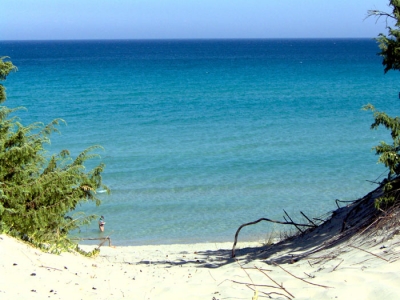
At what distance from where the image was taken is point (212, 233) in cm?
1352

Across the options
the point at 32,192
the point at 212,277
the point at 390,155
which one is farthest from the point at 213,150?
the point at 212,277

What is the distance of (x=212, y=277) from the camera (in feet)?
19.2

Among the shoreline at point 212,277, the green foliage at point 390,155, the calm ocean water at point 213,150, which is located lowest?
the calm ocean water at point 213,150

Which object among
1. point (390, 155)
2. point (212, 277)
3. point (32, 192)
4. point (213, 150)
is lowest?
point (213, 150)

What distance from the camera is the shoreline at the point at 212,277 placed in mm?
4617

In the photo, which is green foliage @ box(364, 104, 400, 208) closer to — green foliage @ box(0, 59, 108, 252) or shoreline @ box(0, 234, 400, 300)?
shoreline @ box(0, 234, 400, 300)

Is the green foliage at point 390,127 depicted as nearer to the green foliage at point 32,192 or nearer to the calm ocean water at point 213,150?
the green foliage at point 32,192

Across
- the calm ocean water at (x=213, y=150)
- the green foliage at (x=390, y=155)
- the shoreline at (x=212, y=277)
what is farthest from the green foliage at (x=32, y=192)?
the calm ocean water at (x=213, y=150)

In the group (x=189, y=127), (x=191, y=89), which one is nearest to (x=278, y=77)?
(x=191, y=89)

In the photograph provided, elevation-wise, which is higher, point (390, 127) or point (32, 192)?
point (390, 127)

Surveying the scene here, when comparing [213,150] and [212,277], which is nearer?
[212,277]

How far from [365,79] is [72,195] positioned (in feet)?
169

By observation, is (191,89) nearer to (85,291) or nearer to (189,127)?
(189,127)

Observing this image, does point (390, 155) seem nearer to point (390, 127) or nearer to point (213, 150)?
point (390, 127)
